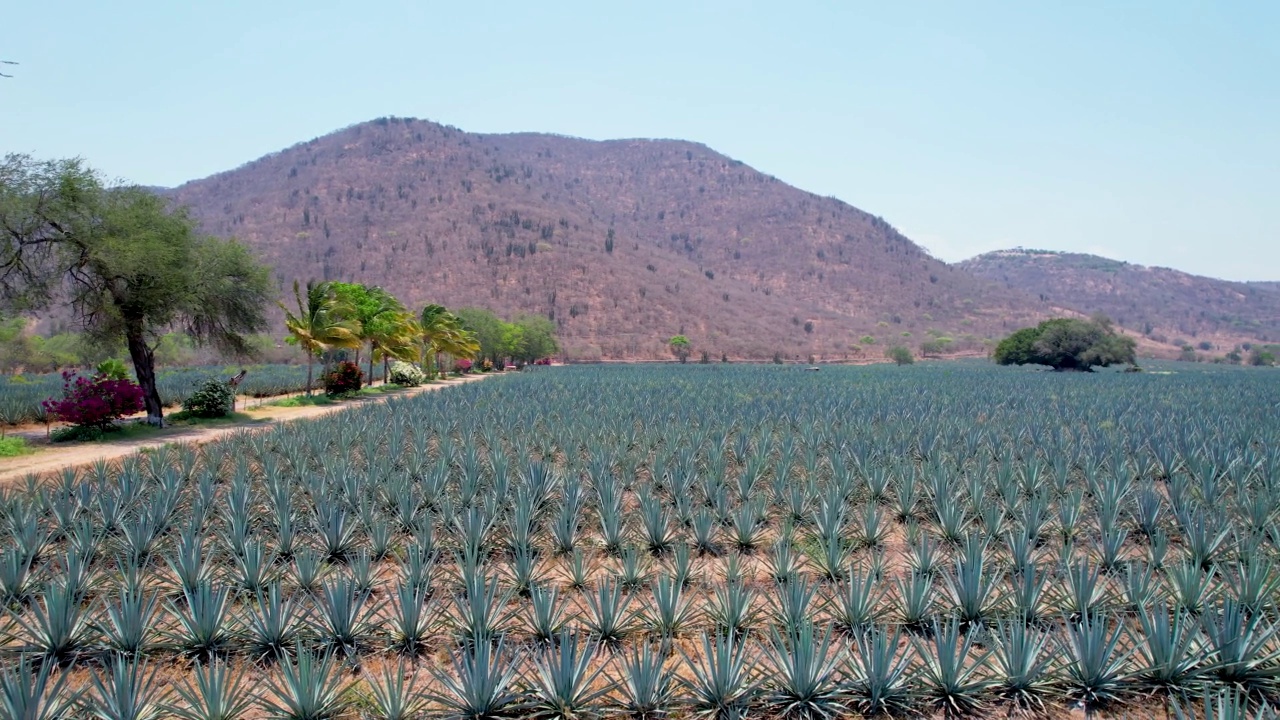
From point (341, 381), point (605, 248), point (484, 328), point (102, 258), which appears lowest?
point (341, 381)

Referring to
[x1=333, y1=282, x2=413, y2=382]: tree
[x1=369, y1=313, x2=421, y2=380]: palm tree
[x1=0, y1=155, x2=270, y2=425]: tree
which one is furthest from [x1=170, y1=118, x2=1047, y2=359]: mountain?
[x1=0, y1=155, x2=270, y2=425]: tree

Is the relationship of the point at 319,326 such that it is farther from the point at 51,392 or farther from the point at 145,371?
the point at 51,392

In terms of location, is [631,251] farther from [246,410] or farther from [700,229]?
[246,410]

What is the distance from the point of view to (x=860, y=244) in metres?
97.2

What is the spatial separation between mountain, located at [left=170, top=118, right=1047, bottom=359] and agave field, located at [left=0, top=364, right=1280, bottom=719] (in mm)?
54225

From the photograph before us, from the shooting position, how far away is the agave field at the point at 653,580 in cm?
424

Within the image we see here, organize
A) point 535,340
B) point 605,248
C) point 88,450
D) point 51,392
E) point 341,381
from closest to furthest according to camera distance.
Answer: point 88,450 < point 51,392 < point 341,381 < point 535,340 < point 605,248

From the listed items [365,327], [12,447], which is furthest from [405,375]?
[12,447]

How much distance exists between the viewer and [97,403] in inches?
599

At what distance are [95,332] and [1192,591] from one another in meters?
20.4

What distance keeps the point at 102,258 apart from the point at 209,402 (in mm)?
5279

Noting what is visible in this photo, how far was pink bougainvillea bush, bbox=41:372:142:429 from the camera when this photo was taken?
14992mm

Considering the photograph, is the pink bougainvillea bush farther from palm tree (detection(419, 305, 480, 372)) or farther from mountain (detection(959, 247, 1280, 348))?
mountain (detection(959, 247, 1280, 348))

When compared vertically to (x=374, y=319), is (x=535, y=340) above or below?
below
